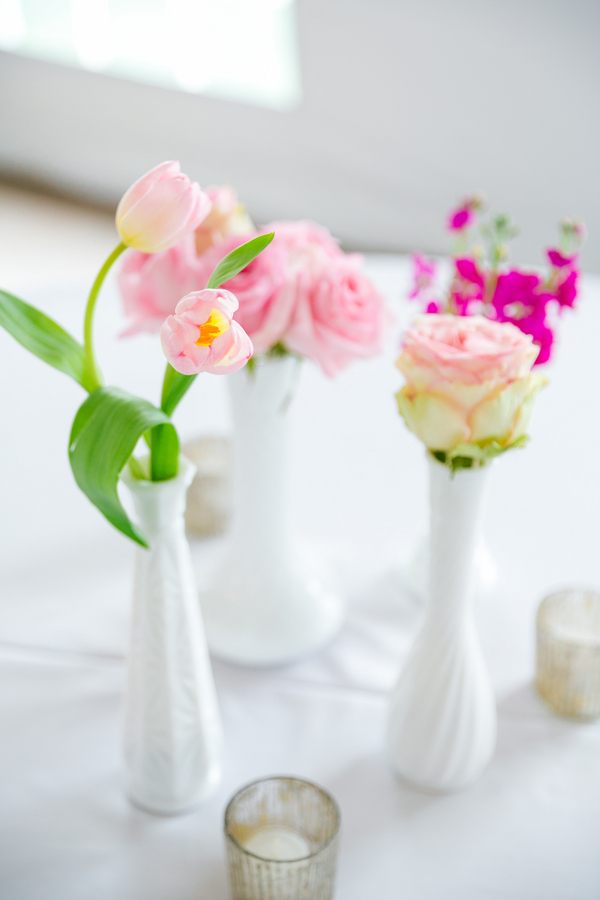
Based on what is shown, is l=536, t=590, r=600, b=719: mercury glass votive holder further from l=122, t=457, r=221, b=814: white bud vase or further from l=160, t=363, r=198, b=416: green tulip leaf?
l=160, t=363, r=198, b=416: green tulip leaf

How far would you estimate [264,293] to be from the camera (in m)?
0.73

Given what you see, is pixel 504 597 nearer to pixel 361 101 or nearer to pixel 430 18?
pixel 430 18

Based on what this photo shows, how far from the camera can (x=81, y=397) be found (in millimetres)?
1234

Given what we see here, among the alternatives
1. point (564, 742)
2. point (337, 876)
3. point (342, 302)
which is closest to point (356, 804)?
point (337, 876)

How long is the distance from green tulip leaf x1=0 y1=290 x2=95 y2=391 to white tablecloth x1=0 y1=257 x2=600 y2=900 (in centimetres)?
35

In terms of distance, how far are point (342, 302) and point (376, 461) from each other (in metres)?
0.43

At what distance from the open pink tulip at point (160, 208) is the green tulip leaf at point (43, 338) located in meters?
0.10

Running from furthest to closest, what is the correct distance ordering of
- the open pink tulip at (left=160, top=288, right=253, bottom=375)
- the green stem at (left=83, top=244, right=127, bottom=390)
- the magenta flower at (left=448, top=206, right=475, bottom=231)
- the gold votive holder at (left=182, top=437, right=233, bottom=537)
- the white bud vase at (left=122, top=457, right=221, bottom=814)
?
the gold votive holder at (left=182, top=437, right=233, bottom=537), the magenta flower at (left=448, top=206, right=475, bottom=231), the white bud vase at (left=122, top=457, right=221, bottom=814), the green stem at (left=83, top=244, right=127, bottom=390), the open pink tulip at (left=160, top=288, right=253, bottom=375)

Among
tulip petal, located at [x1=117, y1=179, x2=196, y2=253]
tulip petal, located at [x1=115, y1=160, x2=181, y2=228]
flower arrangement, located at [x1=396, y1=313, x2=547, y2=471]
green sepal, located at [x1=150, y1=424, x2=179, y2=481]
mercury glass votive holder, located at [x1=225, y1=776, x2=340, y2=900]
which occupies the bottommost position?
mercury glass votive holder, located at [x1=225, y1=776, x2=340, y2=900]

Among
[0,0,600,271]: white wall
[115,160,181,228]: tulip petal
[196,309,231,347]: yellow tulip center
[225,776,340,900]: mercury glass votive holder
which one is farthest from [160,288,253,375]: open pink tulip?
[0,0,600,271]: white wall

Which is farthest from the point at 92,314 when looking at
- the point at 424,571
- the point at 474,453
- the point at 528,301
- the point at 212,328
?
the point at 424,571

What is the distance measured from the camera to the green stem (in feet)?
1.78

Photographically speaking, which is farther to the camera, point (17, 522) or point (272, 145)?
point (272, 145)

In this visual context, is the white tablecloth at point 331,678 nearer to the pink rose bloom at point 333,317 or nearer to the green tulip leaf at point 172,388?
the pink rose bloom at point 333,317
